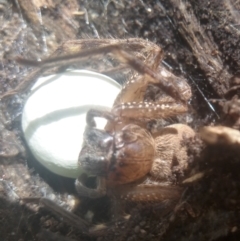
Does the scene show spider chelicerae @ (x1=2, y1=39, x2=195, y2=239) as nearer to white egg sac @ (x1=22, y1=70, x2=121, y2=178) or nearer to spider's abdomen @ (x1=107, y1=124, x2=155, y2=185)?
spider's abdomen @ (x1=107, y1=124, x2=155, y2=185)

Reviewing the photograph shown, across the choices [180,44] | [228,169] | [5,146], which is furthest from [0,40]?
[228,169]

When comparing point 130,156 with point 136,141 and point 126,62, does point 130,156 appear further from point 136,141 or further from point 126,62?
point 126,62

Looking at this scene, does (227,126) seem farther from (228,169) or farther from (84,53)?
(84,53)

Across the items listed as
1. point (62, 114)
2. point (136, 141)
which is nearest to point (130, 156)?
point (136, 141)

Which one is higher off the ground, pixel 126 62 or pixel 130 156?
pixel 126 62

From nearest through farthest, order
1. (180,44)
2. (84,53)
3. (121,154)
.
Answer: (84,53) < (121,154) < (180,44)

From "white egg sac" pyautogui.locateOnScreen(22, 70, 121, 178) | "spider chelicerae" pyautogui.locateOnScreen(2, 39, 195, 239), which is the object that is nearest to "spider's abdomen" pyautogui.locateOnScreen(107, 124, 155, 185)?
"spider chelicerae" pyautogui.locateOnScreen(2, 39, 195, 239)

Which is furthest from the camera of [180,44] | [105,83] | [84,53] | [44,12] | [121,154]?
[44,12]

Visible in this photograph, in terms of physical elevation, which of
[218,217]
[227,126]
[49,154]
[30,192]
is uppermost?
[227,126]
